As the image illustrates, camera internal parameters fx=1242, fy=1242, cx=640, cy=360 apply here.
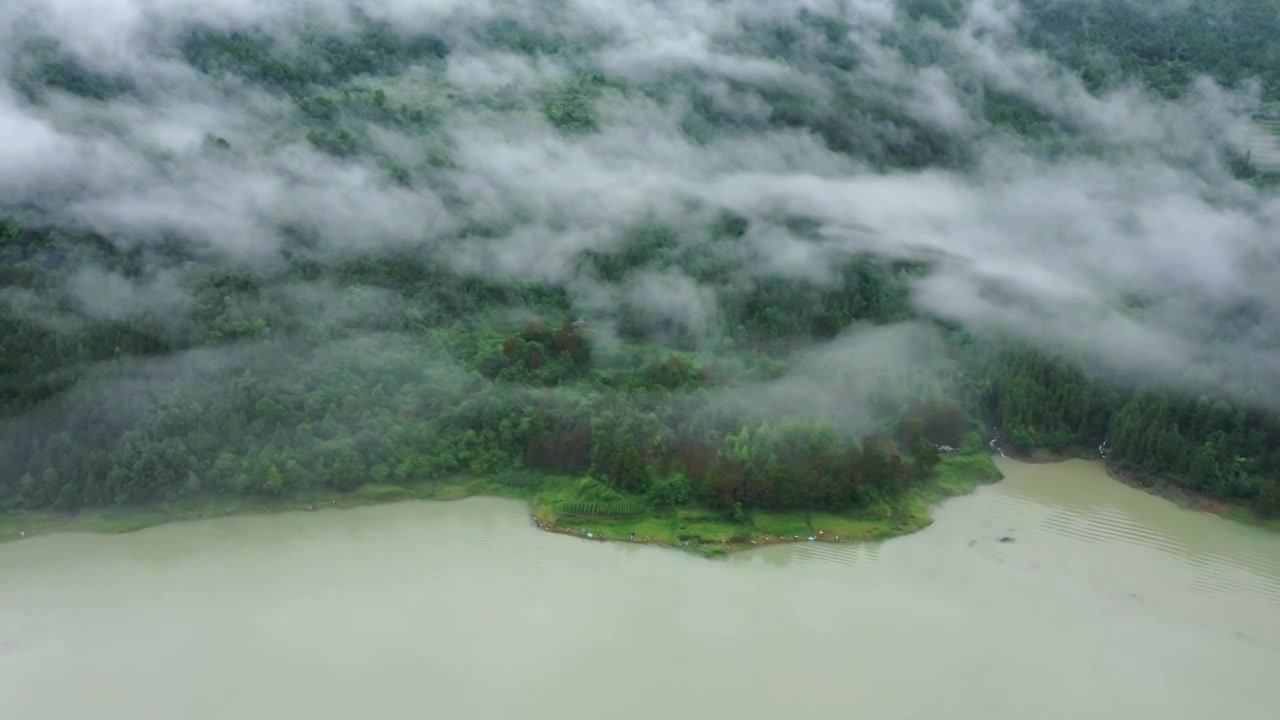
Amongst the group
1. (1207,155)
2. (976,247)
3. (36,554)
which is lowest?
(36,554)

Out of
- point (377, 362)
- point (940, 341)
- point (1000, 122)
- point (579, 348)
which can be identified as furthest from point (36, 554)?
point (1000, 122)

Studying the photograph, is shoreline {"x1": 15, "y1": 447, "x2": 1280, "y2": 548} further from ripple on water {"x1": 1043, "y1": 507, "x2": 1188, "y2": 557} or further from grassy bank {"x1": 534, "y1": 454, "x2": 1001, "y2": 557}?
ripple on water {"x1": 1043, "y1": 507, "x2": 1188, "y2": 557}

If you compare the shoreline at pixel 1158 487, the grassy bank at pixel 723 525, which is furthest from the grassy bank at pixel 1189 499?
the grassy bank at pixel 723 525

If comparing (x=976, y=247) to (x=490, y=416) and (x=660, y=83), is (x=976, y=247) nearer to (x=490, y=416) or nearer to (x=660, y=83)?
(x=660, y=83)

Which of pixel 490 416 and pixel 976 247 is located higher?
pixel 976 247

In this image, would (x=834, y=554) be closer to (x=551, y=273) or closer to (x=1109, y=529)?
(x=1109, y=529)

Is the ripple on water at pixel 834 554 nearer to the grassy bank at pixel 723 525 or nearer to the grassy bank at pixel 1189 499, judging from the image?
the grassy bank at pixel 723 525

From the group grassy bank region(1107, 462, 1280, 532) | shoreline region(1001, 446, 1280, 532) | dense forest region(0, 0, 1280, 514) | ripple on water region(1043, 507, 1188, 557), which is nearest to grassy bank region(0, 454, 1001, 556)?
A: dense forest region(0, 0, 1280, 514)
